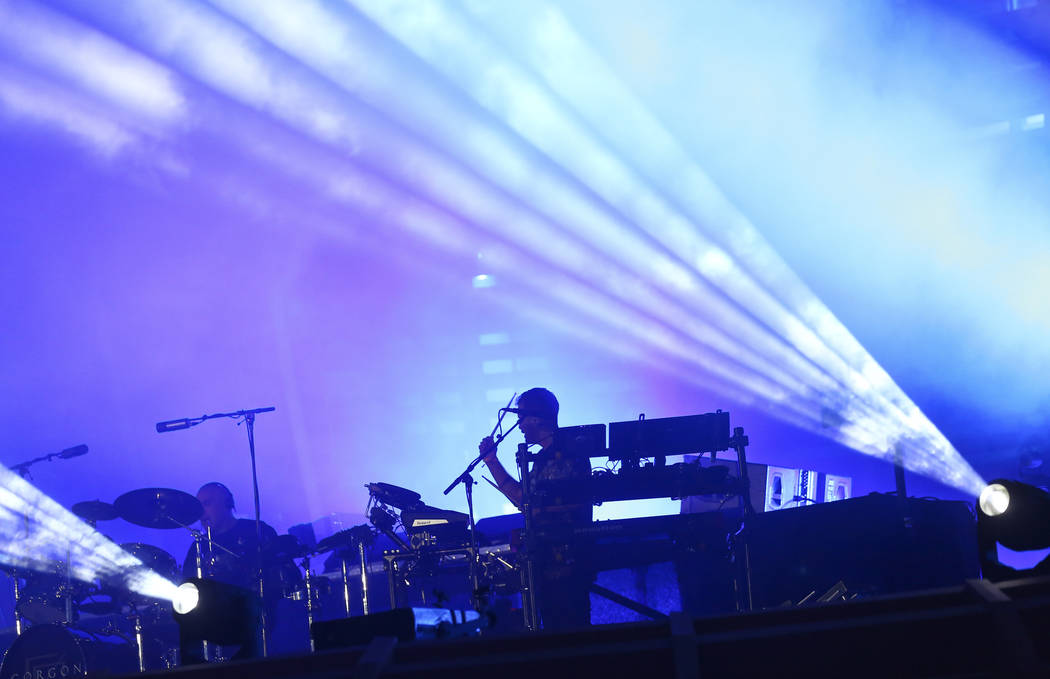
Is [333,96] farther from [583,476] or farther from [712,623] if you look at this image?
[712,623]

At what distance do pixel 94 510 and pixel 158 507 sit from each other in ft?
1.91

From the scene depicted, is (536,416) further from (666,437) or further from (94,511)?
(94,511)

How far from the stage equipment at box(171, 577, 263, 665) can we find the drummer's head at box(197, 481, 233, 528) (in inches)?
200

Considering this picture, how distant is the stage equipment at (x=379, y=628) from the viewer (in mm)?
2160

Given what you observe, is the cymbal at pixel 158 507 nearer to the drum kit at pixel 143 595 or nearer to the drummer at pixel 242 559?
the drum kit at pixel 143 595

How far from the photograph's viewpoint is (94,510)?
6.55 m

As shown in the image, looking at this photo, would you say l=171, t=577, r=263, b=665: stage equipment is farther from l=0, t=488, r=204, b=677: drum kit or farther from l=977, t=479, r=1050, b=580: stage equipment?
l=0, t=488, r=204, b=677: drum kit

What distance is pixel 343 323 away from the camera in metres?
9.29

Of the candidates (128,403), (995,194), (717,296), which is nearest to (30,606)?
(128,403)

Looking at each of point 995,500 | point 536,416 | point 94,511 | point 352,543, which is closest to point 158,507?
point 94,511

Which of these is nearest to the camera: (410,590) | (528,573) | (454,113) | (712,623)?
(712,623)

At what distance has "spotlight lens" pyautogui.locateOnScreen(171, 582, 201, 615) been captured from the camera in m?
2.34

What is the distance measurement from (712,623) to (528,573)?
339cm

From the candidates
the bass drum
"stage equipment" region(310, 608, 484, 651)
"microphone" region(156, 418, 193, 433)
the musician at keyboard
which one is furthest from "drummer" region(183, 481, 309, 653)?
"stage equipment" region(310, 608, 484, 651)
